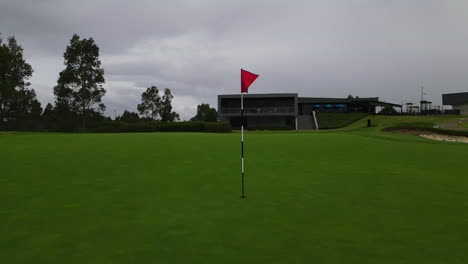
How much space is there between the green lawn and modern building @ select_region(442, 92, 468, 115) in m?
81.7

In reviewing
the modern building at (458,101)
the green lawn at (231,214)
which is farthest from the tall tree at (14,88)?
the modern building at (458,101)

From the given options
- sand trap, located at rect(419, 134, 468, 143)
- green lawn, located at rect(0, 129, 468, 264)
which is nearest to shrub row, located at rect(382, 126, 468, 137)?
sand trap, located at rect(419, 134, 468, 143)

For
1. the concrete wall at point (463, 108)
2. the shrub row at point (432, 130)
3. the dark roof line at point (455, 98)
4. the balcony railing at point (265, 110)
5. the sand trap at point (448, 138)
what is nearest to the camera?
the sand trap at point (448, 138)

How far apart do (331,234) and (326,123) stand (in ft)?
193

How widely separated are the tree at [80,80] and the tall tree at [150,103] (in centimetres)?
2172

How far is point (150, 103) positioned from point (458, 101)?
78.5 m

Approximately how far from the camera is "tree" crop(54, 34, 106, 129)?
61594 mm

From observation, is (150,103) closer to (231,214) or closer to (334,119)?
(334,119)

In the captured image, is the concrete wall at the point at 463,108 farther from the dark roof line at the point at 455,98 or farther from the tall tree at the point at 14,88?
the tall tree at the point at 14,88

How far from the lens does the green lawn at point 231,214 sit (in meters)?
4.37

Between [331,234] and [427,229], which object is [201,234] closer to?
[331,234]

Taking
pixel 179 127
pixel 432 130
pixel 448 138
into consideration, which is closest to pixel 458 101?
pixel 432 130

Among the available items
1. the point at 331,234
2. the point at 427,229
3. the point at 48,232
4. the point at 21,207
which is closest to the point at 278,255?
the point at 331,234

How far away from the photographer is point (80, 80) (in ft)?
205
